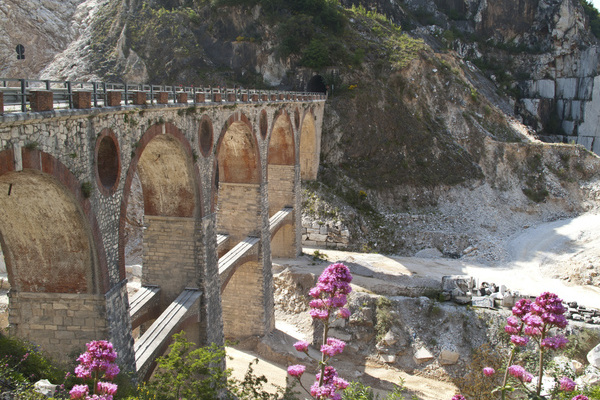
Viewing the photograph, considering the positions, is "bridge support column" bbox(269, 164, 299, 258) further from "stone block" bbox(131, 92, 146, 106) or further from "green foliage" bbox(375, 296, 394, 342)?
"stone block" bbox(131, 92, 146, 106)

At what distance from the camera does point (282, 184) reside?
40344 mm

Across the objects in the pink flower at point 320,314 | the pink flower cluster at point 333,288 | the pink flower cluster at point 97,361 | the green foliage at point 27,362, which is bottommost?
the green foliage at point 27,362

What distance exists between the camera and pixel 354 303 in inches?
1227

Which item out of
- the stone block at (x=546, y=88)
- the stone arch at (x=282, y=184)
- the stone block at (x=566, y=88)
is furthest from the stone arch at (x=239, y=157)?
the stone block at (x=566, y=88)

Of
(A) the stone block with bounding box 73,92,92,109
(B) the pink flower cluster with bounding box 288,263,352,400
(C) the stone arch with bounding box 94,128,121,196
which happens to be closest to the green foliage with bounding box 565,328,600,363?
(B) the pink flower cluster with bounding box 288,263,352,400

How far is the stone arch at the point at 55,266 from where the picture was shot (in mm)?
13609

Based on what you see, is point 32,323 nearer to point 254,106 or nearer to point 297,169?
point 254,106

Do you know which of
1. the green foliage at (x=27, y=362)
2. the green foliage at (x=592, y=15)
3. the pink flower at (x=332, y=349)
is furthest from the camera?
the green foliage at (x=592, y=15)

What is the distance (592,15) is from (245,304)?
295 feet

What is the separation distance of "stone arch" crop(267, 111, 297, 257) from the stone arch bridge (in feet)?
22.3

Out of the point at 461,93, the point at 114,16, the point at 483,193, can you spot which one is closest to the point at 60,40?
the point at 114,16

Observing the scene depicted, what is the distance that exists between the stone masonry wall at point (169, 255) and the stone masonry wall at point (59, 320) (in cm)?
708

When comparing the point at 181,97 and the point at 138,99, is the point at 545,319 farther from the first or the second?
the point at 181,97

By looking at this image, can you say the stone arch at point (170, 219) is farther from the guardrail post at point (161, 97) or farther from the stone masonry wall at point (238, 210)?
the stone masonry wall at point (238, 210)
